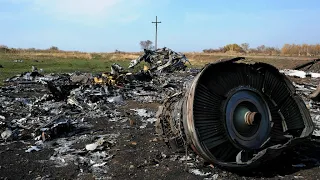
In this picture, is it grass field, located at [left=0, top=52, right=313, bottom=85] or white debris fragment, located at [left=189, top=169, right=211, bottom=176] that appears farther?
grass field, located at [left=0, top=52, right=313, bottom=85]

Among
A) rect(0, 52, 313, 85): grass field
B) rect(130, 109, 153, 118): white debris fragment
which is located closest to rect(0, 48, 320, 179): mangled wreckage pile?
rect(130, 109, 153, 118): white debris fragment

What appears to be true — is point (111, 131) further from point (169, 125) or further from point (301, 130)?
point (301, 130)

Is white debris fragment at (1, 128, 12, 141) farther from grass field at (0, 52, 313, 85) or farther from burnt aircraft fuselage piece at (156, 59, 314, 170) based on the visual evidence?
grass field at (0, 52, 313, 85)

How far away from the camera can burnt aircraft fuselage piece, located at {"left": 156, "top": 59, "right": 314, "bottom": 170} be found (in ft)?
14.9

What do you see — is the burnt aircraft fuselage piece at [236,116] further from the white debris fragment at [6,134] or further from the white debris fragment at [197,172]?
the white debris fragment at [6,134]

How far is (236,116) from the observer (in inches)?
192

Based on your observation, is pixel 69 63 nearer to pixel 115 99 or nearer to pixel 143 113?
pixel 115 99

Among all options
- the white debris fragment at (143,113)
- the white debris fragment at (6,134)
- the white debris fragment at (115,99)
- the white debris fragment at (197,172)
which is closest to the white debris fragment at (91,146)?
the white debris fragment at (6,134)

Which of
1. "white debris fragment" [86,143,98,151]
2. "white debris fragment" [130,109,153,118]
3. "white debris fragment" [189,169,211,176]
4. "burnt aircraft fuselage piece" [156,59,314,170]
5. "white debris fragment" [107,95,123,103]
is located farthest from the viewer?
"white debris fragment" [107,95,123,103]

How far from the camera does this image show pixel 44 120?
8.22m

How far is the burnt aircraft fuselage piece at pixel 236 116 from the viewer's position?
4551 mm

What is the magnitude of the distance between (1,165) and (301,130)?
15.2 feet

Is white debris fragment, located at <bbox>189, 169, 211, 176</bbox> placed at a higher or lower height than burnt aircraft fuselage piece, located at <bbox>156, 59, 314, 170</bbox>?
lower

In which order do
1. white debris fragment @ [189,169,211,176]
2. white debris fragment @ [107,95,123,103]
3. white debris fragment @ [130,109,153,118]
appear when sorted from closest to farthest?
white debris fragment @ [189,169,211,176], white debris fragment @ [130,109,153,118], white debris fragment @ [107,95,123,103]
